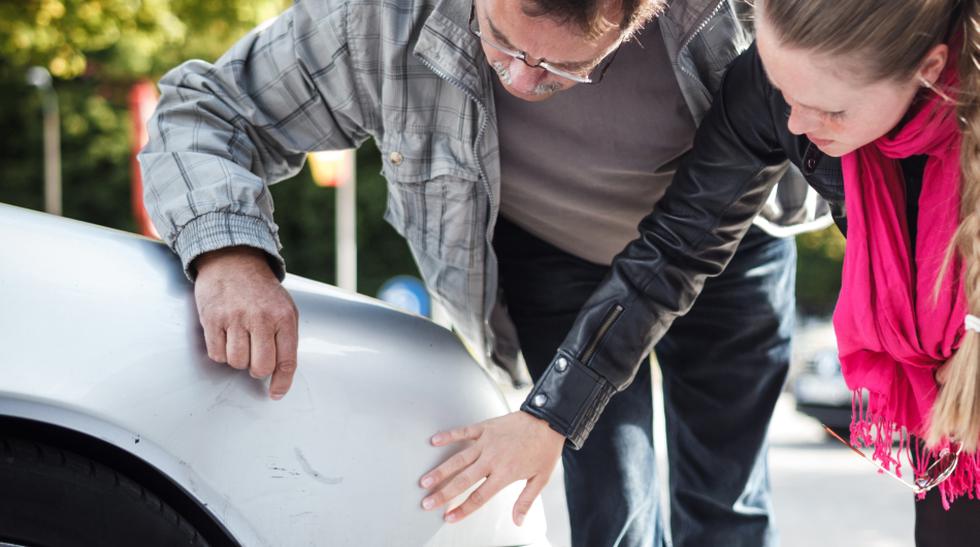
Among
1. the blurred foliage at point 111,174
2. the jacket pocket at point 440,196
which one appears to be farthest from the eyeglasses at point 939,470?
the blurred foliage at point 111,174

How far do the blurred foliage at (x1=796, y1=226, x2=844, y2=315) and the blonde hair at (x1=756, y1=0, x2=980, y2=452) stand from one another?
89.2 ft

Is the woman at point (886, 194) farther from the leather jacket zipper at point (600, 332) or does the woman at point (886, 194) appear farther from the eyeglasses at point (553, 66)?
the eyeglasses at point (553, 66)

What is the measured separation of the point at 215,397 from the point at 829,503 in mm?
4683

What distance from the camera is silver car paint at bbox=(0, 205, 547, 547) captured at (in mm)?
1403

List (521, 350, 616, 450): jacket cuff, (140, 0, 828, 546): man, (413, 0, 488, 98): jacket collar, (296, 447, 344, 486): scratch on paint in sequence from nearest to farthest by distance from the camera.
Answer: (296, 447, 344, 486): scratch on paint → (140, 0, 828, 546): man → (521, 350, 616, 450): jacket cuff → (413, 0, 488, 98): jacket collar

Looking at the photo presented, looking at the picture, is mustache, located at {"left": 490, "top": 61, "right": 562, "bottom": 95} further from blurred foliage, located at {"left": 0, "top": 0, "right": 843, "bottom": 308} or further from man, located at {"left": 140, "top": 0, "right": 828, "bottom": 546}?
blurred foliage, located at {"left": 0, "top": 0, "right": 843, "bottom": 308}

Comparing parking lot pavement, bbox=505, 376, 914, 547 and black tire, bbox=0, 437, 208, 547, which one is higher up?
black tire, bbox=0, 437, 208, 547

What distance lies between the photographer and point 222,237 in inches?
66.6

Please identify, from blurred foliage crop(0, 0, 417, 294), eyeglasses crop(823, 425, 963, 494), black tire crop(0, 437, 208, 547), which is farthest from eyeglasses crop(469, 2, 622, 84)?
blurred foliage crop(0, 0, 417, 294)

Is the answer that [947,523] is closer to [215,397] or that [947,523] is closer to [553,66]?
[553,66]

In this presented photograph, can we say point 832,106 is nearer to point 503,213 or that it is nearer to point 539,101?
point 539,101

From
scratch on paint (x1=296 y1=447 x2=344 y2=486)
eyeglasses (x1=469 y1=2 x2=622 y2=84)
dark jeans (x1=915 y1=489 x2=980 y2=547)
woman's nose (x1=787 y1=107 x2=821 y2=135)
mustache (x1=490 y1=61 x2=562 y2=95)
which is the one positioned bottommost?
scratch on paint (x1=296 y1=447 x2=344 y2=486)

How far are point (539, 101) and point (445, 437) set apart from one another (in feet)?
2.40

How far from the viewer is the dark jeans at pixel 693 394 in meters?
2.26
